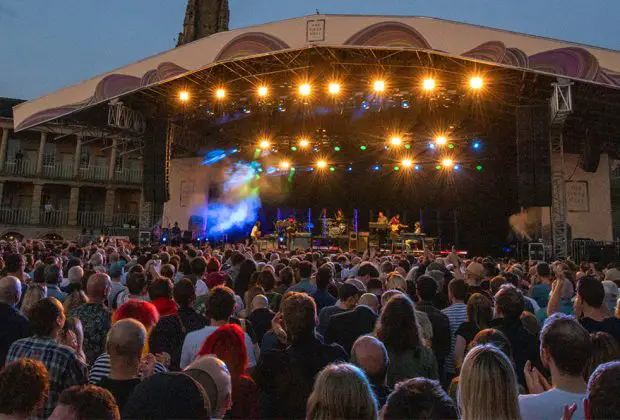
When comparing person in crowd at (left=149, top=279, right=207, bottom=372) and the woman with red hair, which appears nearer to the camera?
the woman with red hair

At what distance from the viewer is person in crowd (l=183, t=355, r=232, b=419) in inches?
77.4

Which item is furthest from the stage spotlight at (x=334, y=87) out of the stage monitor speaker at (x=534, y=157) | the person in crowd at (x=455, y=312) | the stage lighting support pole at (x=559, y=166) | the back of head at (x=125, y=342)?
the back of head at (x=125, y=342)

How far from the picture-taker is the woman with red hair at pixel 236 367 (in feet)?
8.02

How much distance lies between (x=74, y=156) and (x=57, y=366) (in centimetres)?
3525

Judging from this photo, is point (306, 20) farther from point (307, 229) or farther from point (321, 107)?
point (307, 229)

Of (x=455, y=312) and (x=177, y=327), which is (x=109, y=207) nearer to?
(x=177, y=327)

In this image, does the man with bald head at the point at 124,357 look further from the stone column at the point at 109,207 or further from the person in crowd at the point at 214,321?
the stone column at the point at 109,207

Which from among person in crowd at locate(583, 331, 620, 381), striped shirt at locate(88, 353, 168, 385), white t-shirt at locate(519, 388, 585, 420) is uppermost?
person in crowd at locate(583, 331, 620, 381)

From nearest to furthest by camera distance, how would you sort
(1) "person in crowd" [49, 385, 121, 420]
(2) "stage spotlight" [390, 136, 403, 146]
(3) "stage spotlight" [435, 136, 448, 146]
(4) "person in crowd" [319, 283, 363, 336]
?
(1) "person in crowd" [49, 385, 121, 420] → (4) "person in crowd" [319, 283, 363, 336] → (3) "stage spotlight" [435, 136, 448, 146] → (2) "stage spotlight" [390, 136, 403, 146]

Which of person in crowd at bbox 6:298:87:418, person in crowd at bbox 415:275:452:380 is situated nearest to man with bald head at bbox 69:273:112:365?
person in crowd at bbox 6:298:87:418

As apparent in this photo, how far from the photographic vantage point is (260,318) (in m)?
4.42

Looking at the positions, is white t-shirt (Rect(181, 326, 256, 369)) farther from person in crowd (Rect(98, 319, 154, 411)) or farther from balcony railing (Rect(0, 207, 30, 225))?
balcony railing (Rect(0, 207, 30, 225))

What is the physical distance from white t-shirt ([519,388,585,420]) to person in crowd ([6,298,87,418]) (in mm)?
2437

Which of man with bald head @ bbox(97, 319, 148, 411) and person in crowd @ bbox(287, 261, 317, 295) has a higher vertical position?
person in crowd @ bbox(287, 261, 317, 295)
